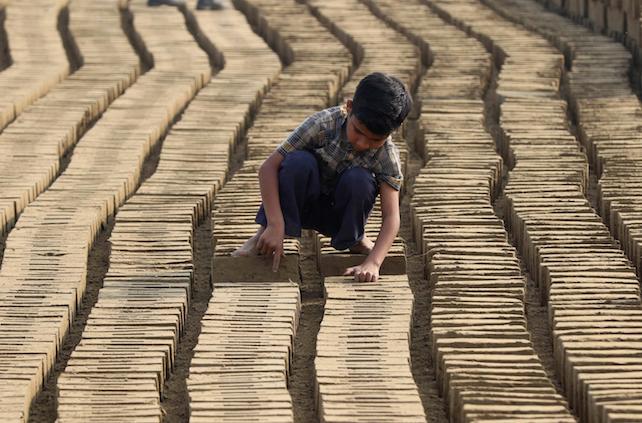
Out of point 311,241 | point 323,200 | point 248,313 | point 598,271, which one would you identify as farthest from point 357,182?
point 598,271

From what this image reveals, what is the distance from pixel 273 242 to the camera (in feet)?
21.2

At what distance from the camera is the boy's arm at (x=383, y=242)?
645 centimetres

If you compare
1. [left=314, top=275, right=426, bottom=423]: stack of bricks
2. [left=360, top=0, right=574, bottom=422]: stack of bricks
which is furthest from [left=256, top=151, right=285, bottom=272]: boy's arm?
[left=360, top=0, right=574, bottom=422]: stack of bricks

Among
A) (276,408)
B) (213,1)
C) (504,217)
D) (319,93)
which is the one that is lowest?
(213,1)

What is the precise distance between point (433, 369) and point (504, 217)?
2.13 m

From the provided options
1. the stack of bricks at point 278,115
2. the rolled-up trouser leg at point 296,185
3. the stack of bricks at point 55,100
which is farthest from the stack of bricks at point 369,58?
the stack of bricks at point 55,100

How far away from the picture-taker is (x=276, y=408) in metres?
5.16

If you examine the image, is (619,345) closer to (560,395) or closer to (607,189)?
(560,395)

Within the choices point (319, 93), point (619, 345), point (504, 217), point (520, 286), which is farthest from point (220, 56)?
point (619, 345)

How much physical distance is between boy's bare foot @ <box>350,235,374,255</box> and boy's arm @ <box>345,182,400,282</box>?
19 centimetres

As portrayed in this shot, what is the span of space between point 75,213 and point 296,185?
146 centimetres

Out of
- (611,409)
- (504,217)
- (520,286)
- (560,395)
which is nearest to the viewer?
(611,409)

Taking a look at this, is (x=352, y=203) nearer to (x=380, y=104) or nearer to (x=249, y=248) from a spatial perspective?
(x=249, y=248)

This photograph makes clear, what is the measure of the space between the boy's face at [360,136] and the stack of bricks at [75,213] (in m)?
1.26
